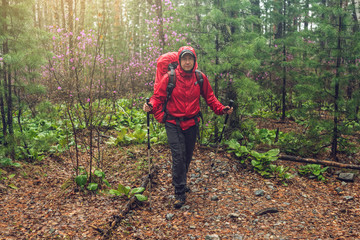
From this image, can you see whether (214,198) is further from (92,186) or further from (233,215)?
(92,186)

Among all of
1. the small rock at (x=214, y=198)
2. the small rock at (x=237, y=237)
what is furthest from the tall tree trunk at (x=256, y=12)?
the small rock at (x=237, y=237)

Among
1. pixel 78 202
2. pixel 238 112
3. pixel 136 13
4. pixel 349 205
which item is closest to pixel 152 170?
pixel 78 202

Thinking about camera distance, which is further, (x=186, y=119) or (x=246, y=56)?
(x=246, y=56)

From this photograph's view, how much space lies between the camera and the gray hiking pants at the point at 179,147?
166 inches

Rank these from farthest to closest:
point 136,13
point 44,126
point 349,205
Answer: point 136,13 < point 44,126 < point 349,205

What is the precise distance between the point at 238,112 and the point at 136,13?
1010 inches

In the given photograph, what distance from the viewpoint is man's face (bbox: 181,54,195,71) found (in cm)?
416

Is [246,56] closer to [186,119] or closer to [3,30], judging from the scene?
[186,119]

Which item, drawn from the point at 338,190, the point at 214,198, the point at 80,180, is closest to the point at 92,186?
the point at 80,180

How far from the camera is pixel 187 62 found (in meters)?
4.15

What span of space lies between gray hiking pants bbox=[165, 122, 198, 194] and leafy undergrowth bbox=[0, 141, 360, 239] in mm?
→ 432

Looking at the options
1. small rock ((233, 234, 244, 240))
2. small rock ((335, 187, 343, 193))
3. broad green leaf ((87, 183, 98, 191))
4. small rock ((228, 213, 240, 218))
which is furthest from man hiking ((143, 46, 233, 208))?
small rock ((335, 187, 343, 193))

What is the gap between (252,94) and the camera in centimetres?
600

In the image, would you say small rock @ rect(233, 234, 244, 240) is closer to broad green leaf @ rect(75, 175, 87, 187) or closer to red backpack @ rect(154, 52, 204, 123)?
red backpack @ rect(154, 52, 204, 123)
